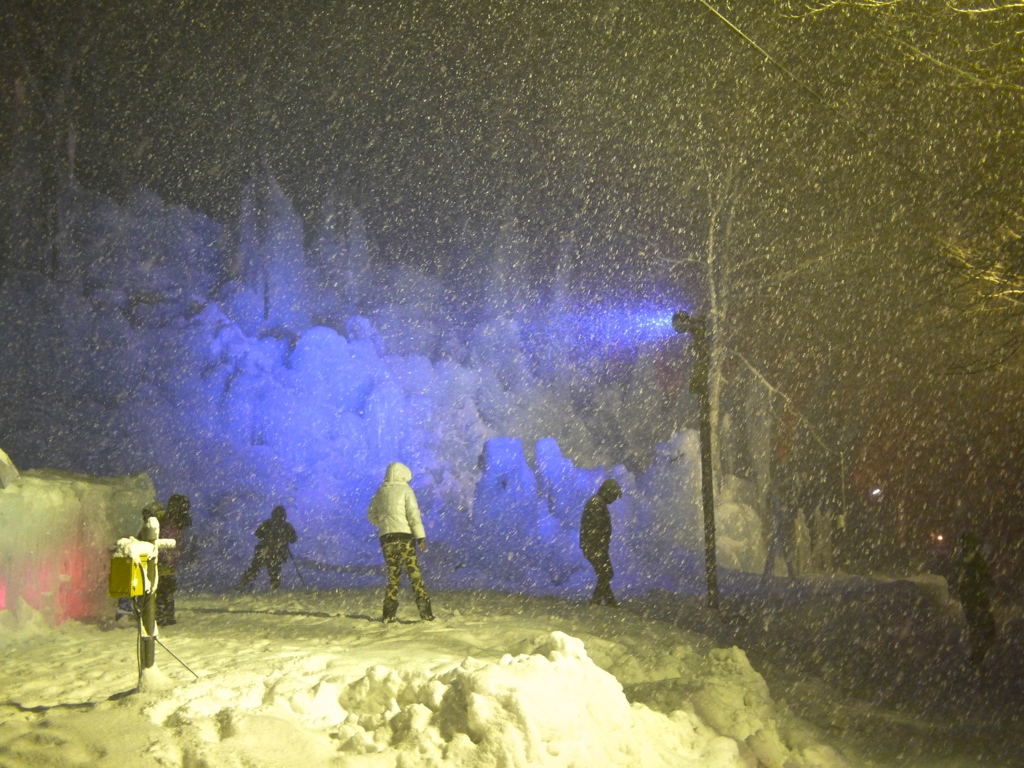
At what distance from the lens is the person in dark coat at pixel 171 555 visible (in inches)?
364

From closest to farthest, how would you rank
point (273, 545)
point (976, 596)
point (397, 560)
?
1. point (976, 596)
2. point (397, 560)
3. point (273, 545)

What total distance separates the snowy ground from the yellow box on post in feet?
2.05

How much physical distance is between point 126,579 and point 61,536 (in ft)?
14.7

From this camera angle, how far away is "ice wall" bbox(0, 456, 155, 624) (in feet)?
25.7

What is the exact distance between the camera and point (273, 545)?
1528 centimetres

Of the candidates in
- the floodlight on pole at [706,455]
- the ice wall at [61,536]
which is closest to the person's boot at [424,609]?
the ice wall at [61,536]

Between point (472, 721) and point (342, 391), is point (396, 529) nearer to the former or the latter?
point (472, 721)

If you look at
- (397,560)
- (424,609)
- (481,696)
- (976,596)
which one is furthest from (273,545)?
(481,696)

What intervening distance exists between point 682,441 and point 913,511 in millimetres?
5710

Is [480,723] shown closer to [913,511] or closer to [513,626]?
[513,626]

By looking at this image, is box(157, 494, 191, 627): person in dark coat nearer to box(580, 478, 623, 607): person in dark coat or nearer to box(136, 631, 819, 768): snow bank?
box(136, 631, 819, 768): snow bank

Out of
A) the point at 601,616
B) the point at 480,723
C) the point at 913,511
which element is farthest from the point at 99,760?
the point at 913,511

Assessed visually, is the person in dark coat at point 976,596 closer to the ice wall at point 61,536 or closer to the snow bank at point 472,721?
the snow bank at point 472,721

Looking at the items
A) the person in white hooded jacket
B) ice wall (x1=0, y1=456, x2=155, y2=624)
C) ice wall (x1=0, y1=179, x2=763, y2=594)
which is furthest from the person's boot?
ice wall (x1=0, y1=179, x2=763, y2=594)
